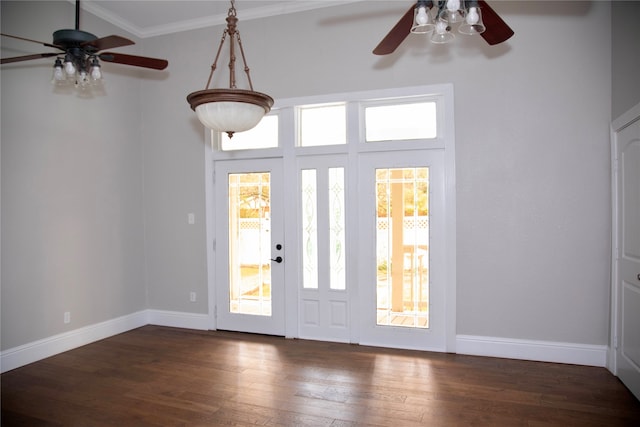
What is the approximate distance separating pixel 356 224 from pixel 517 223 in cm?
151

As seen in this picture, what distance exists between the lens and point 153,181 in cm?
523

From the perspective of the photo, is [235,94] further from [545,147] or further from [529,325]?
[529,325]

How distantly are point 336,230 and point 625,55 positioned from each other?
2856 millimetres

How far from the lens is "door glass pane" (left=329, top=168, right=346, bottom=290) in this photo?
446 centimetres

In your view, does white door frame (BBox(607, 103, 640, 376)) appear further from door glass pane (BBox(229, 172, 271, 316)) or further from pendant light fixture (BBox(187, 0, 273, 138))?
door glass pane (BBox(229, 172, 271, 316))

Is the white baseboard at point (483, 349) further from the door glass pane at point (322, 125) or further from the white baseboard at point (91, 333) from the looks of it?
the door glass pane at point (322, 125)

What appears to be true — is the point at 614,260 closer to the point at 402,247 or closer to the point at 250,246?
the point at 402,247

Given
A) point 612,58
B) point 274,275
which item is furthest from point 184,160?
point 612,58

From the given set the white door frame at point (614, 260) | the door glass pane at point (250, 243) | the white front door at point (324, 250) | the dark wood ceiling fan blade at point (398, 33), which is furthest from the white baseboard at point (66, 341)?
the white door frame at point (614, 260)

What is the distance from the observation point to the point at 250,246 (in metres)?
4.84

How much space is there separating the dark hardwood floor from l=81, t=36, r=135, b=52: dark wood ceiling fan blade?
2575mm

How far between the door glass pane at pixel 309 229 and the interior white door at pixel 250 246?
252 millimetres

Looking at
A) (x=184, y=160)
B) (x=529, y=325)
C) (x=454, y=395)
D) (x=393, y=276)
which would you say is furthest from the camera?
(x=184, y=160)

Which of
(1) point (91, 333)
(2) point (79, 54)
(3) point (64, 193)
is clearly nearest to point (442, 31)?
(2) point (79, 54)
